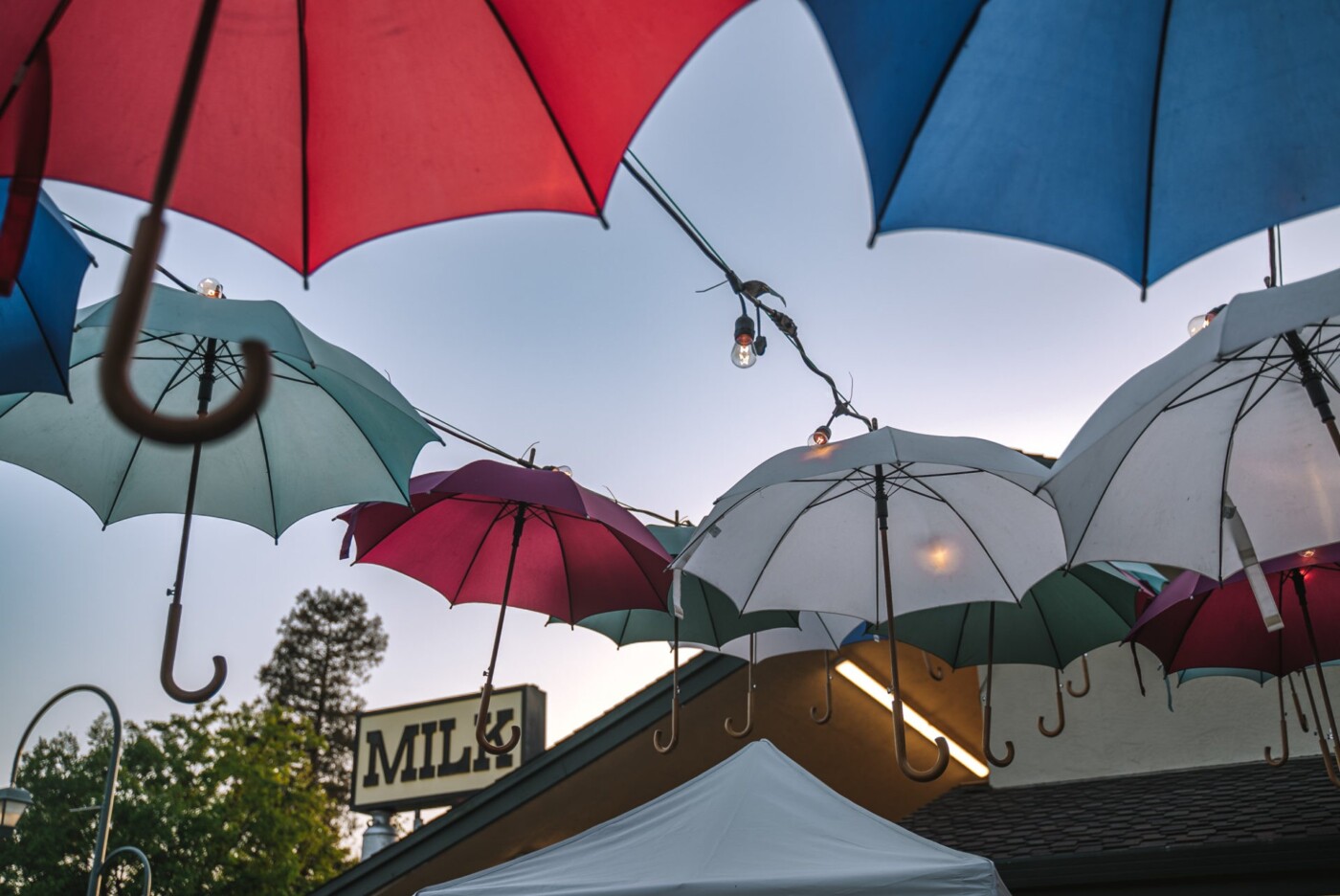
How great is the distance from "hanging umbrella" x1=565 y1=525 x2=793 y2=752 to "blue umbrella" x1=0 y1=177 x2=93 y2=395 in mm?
3929

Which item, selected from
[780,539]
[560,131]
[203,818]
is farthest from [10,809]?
[203,818]

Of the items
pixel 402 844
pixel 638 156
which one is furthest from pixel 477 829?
pixel 638 156

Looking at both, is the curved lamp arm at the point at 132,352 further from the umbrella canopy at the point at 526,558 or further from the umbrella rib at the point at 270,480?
the umbrella canopy at the point at 526,558

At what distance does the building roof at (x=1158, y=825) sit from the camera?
5.39m

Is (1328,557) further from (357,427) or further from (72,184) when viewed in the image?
(72,184)

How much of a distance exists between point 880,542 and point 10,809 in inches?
469

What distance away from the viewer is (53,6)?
1.86m

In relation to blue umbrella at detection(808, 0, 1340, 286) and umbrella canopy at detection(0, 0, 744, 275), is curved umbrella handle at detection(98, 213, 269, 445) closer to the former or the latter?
umbrella canopy at detection(0, 0, 744, 275)

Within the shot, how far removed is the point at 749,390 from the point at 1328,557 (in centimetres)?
473

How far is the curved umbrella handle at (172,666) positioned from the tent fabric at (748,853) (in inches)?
97.5

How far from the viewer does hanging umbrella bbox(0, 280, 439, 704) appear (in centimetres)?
409

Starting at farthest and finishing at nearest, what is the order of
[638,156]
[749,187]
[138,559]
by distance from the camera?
[138,559] < [749,187] < [638,156]

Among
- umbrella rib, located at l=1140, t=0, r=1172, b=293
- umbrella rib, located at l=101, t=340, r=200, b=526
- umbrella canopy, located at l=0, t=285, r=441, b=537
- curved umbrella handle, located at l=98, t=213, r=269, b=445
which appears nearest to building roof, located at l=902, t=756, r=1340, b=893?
umbrella rib, located at l=1140, t=0, r=1172, b=293

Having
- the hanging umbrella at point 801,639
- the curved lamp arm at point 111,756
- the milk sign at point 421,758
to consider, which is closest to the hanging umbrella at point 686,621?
the hanging umbrella at point 801,639
